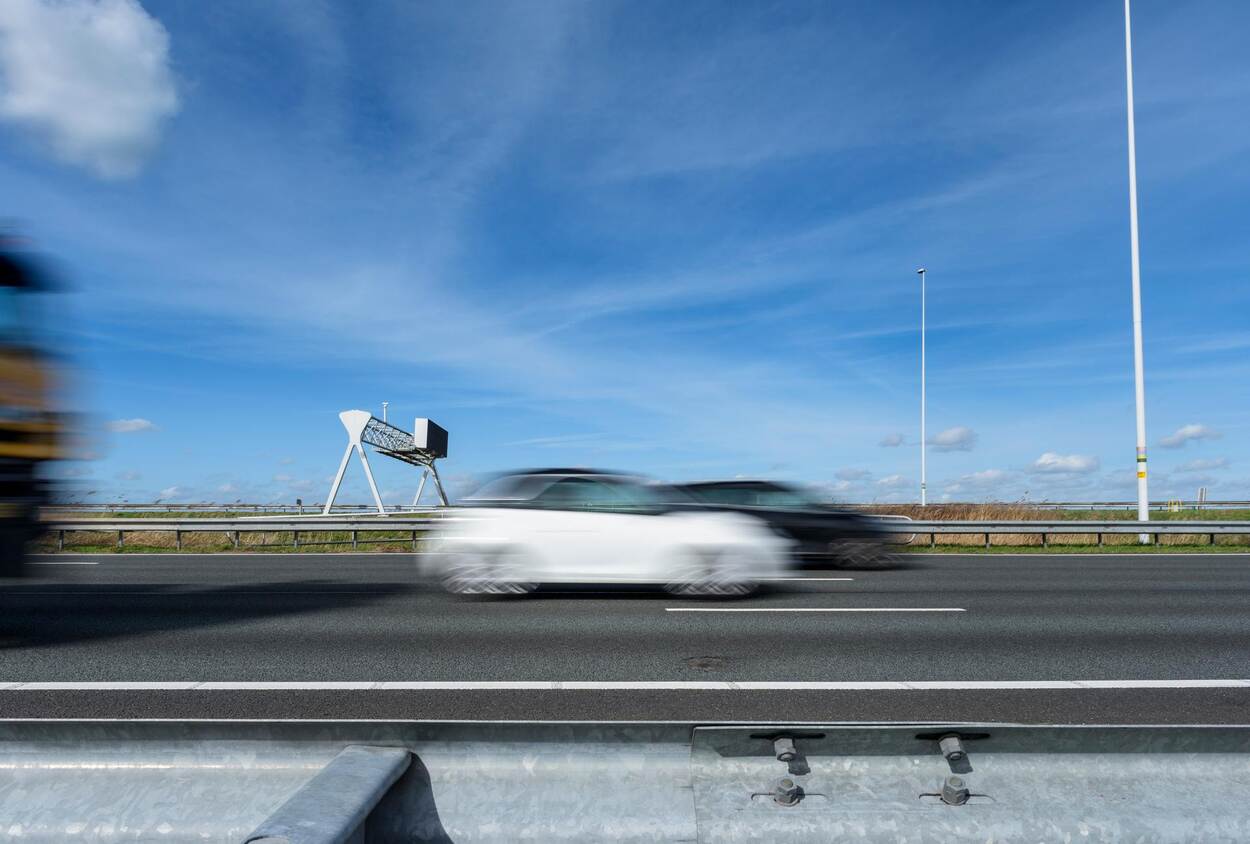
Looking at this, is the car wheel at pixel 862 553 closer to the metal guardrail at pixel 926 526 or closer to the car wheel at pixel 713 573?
the metal guardrail at pixel 926 526

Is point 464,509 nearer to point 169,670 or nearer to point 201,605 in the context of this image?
point 201,605

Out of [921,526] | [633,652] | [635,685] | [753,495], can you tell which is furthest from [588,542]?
[921,526]

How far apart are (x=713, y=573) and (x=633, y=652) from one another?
357 cm

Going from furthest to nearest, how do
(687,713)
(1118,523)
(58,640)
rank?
(1118,523), (58,640), (687,713)

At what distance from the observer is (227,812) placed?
1890 mm

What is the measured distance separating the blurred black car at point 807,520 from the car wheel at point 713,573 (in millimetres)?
3890

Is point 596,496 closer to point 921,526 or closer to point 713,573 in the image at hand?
point 713,573

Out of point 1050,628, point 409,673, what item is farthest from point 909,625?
point 409,673

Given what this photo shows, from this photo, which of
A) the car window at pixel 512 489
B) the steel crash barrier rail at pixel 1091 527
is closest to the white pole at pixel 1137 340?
the steel crash barrier rail at pixel 1091 527

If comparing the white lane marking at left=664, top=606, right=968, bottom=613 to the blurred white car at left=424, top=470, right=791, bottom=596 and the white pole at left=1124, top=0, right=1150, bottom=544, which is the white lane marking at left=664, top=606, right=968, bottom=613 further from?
the white pole at left=1124, top=0, right=1150, bottom=544

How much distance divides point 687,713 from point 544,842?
10.3 ft

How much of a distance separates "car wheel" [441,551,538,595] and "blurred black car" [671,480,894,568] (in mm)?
4748

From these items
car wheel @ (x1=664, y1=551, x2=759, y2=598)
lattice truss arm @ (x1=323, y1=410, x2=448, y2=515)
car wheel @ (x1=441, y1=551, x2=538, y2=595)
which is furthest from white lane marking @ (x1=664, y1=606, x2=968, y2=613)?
lattice truss arm @ (x1=323, y1=410, x2=448, y2=515)

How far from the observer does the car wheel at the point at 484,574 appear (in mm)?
10156
